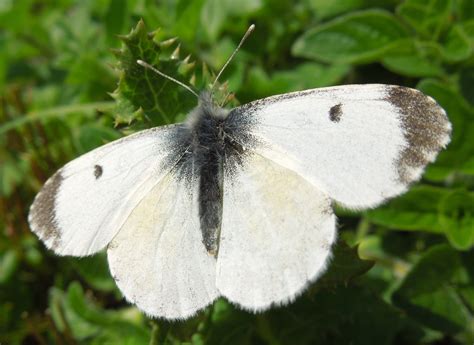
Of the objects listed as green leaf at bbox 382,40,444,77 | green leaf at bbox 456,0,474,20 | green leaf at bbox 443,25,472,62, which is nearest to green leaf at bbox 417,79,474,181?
green leaf at bbox 443,25,472,62

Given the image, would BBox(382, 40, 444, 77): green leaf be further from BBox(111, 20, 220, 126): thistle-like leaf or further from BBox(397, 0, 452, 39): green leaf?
BBox(111, 20, 220, 126): thistle-like leaf

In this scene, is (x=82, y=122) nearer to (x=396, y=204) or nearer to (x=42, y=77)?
(x=42, y=77)

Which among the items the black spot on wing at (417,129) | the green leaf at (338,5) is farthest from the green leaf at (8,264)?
the black spot on wing at (417,129)

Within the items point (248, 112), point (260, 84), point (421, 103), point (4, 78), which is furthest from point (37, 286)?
point (421, 103)

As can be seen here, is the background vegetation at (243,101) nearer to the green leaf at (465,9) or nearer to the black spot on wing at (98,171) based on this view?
the green leaf at (465,9)

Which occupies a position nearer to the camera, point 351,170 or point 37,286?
point 351,170
